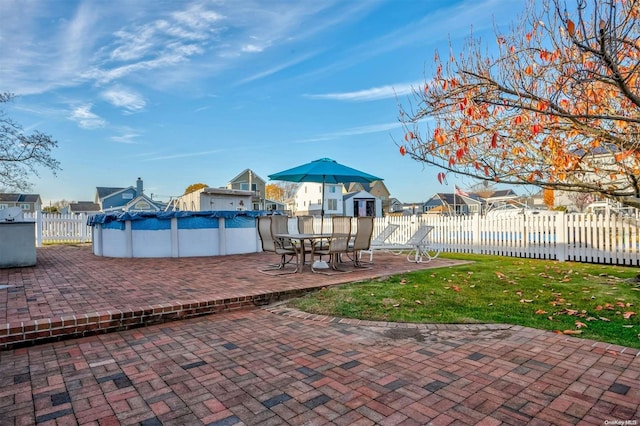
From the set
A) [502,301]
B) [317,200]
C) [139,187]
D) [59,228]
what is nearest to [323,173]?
[502,301]

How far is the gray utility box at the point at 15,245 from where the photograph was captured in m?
8.15

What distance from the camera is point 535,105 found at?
13.7 feet

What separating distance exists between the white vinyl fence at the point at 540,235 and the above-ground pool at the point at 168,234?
3.58 meters

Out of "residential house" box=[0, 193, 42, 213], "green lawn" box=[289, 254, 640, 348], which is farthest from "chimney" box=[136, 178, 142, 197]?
"green lawn" box=[289, 254, 640, 348]

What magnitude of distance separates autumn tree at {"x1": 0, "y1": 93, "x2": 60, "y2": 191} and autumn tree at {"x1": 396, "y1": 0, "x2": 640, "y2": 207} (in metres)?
14.2

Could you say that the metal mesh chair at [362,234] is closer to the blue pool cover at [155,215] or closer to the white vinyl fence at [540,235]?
the blue pool cover at [155,215]

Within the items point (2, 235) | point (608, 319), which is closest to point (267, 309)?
point (608, 319)

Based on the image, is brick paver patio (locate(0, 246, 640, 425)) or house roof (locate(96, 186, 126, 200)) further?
house roof (locate(96, 186, 126, 200))

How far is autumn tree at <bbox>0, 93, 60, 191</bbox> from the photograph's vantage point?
516 inches

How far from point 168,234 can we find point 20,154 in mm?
8414

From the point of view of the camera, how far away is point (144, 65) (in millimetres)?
11500

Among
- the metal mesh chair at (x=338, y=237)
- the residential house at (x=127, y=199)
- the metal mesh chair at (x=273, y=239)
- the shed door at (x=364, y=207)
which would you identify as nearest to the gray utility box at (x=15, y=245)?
the metal mesh chair at (x=273, y=239)

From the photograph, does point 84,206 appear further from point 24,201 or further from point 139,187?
point 139,187

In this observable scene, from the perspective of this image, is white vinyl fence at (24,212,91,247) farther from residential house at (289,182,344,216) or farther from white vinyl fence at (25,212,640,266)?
residential house at (289,182,344,216)
